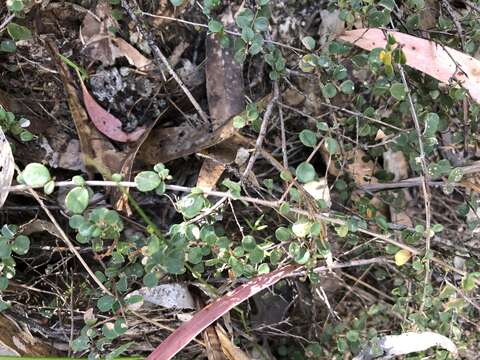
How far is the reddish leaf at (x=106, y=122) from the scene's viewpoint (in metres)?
1.38

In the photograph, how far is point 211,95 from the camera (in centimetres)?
141

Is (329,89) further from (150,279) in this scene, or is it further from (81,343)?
(81,343)

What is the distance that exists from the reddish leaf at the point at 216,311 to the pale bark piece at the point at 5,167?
426 millimetres

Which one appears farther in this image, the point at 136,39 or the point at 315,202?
the point at 136,39

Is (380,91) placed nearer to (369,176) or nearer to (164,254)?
(369,176)

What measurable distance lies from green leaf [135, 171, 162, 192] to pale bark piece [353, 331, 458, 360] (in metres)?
0.57

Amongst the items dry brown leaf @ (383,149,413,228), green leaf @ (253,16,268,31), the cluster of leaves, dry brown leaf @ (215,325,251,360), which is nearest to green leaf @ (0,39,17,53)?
the cluster of leaves

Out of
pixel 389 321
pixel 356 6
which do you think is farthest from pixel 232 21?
pixel 389 321

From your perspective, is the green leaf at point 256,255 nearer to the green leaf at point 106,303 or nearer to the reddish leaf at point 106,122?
the green leaf at point 106,303

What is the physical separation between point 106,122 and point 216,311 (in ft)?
1.73

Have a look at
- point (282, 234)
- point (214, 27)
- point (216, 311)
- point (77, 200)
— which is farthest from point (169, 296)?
point (214, 27)

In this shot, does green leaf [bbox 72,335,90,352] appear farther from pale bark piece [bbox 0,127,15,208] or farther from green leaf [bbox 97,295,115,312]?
pale bark piece [bbox 0,127,15,208]

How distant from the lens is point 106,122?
1.39 meters

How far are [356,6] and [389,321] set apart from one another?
83 cm
